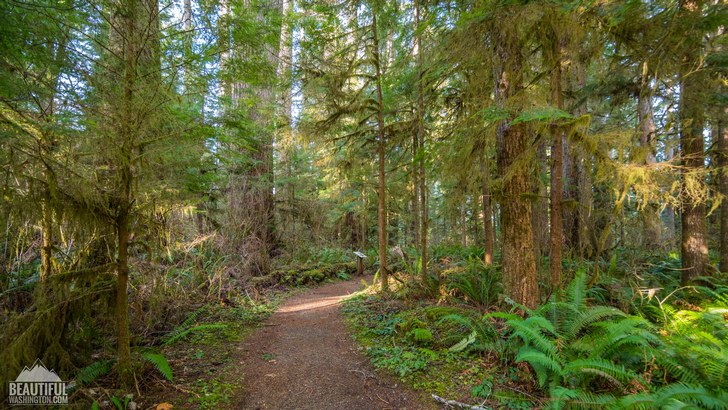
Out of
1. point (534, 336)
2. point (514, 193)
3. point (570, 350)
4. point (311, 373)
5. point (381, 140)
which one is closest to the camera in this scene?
point (534, 336)

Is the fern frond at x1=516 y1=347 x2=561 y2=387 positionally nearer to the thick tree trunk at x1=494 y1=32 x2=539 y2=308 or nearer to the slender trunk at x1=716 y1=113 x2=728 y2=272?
the thick tree trunk at x1=494 y1=32 x2=539 y2=308

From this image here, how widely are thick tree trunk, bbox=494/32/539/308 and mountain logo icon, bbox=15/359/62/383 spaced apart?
5.49 m

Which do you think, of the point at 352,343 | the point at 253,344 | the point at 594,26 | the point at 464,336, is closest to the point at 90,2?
the point at 253,344

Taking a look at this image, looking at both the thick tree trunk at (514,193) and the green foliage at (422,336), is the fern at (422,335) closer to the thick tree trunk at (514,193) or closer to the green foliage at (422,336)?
the green foliage at (422,336)

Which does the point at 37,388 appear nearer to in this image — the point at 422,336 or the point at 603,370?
the point at 422,336

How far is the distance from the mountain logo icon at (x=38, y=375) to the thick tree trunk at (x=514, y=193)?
216 inches

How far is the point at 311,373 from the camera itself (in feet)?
13.3

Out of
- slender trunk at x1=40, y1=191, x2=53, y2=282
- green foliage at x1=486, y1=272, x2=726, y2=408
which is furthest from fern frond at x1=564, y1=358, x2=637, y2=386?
slender trunk at x1=40, y1=191, x2=53, y2=282

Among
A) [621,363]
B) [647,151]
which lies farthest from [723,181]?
[621,363]

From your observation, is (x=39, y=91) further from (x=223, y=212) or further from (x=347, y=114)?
(x=223, y=212)

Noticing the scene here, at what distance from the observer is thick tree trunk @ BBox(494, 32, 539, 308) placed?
→ 4418 millimetres

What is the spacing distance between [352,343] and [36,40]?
555cm

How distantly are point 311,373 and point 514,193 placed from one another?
383cm

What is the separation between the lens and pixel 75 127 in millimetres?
3141
